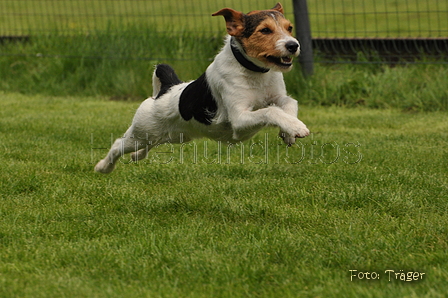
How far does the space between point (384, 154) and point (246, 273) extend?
10.0 feet

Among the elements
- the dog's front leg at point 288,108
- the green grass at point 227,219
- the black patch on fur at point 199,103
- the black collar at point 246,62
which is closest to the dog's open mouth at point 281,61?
the black collar at point 246,62

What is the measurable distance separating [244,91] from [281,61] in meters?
0.31

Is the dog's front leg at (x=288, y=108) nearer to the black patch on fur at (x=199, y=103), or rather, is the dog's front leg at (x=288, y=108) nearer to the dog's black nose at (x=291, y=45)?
the dog's black nose at (x=291, y=45)

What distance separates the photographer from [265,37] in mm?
3998

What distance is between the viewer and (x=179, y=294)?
2.93 meters

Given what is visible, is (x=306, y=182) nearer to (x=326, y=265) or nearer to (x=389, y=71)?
(x=326, y=265)

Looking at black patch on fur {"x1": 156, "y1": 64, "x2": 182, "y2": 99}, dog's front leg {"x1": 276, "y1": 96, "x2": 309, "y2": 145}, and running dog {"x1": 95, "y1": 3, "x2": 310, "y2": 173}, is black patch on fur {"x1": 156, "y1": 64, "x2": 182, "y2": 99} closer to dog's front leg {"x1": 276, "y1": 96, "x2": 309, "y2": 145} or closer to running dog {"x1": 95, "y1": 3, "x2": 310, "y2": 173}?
running dog {"x1": 95, "y1": 3, "x2": 310, "y2": 173}

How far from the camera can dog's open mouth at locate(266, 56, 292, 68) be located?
13.0 feet

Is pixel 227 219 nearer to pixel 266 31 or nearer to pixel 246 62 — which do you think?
pixel 246 62

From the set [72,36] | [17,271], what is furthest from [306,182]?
[72,36]

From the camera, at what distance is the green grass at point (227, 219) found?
3.05 metres

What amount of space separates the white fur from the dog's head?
0.18 feet

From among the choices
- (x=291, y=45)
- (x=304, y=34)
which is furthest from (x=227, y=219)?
(x=304, y=34)

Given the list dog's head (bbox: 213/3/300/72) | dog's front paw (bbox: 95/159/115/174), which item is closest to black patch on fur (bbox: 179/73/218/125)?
dog's head (bbox: 213/3/300/72)
